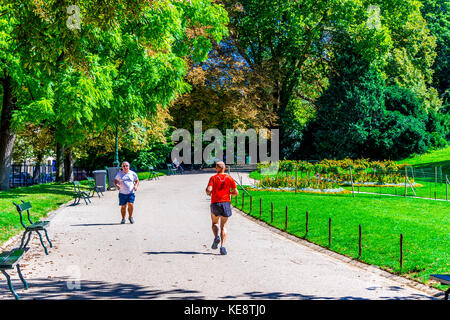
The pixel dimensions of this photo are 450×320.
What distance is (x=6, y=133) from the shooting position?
71.2 ft

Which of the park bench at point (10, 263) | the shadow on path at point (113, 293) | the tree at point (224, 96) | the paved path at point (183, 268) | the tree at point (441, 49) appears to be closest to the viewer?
the park bench at point (10, 263)

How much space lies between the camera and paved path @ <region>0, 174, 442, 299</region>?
22.5ft

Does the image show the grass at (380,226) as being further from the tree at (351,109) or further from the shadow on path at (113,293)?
the tree at (351,109)

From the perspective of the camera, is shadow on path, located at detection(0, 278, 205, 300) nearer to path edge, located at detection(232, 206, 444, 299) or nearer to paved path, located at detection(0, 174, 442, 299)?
paved path, located at detection(0, 174, 442, 299)

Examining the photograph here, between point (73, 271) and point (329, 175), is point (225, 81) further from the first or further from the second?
point (73, 271)

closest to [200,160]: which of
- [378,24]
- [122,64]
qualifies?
[378,24]

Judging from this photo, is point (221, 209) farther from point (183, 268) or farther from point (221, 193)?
point (183, 268)

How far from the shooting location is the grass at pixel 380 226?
932 centimetres

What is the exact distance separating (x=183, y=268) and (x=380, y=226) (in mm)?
7045

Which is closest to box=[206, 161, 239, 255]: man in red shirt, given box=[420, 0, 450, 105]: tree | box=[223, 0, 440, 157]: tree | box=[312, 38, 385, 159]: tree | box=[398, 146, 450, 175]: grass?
box=[398, 146, 450, 175]: grass

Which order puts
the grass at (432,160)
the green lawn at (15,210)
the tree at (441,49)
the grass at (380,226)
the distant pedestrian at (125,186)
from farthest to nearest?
the tree at (441,49) < the grass at (432,160) < the distant pedestrian at (125,186) < the green lawn at (15,210) < the grass at (380,226)

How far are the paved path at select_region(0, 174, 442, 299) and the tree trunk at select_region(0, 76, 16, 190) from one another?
29.9 feet

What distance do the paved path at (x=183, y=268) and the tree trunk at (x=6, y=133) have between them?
29.9ft

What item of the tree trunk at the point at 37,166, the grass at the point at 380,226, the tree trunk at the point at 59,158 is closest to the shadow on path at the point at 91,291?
the grass at the point at 380,226
